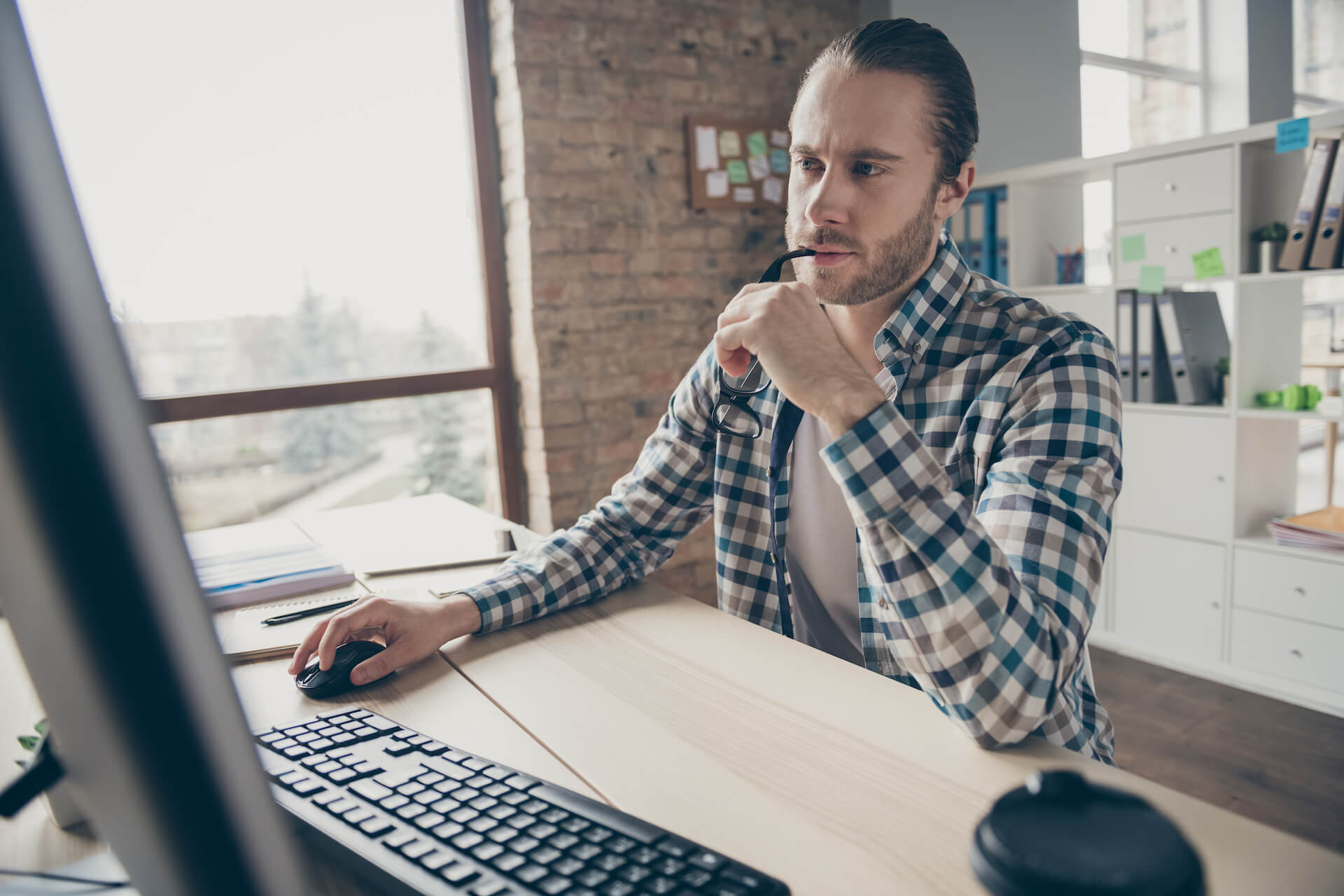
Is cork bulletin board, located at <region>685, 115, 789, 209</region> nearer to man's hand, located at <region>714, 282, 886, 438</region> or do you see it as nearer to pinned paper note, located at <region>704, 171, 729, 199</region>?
pinned paper note, located at <region>704, 171, 729, 199</region>

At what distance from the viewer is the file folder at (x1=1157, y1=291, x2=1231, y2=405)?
2.61 metres

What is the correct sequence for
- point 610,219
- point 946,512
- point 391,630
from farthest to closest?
point 610,219 → point 391,630 → point 946,512

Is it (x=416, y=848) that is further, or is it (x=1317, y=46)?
(x=1317, y=46)

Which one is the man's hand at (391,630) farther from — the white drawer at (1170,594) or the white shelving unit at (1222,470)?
the white drawer at (1170,594)

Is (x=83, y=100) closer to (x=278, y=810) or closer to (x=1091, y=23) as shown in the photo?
(x=278, y=810)

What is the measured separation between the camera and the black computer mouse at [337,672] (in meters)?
0.93

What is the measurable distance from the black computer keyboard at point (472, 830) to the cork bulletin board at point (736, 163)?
2.68 meters

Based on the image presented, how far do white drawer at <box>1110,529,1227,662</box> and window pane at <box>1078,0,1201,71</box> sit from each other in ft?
7.80

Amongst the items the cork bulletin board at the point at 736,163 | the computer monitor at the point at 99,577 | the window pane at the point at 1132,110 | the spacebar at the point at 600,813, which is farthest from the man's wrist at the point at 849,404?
the window pane at the point at 1132,110

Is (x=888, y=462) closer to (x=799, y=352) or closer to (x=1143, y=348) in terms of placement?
(x=799, y=352)

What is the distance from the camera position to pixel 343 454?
284 centimetres

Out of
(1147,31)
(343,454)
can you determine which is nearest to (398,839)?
(343,454)

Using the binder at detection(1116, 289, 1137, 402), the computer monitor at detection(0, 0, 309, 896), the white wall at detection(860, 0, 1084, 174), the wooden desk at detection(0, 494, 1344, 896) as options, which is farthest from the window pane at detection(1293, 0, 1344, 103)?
the computer monitor at detection(0, 0, 309, 896)

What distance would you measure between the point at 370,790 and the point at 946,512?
0.52m
